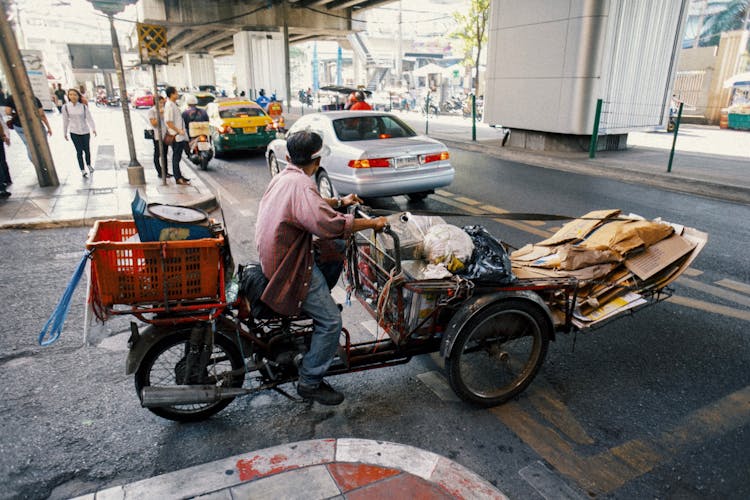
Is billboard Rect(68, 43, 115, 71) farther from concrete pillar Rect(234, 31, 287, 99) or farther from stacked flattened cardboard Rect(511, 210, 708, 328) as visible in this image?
stacked flattened cardboard Rect(511, 210, 708, 328)

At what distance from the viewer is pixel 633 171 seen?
1160cm

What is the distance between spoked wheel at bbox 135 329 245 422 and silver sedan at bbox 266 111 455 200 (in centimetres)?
462

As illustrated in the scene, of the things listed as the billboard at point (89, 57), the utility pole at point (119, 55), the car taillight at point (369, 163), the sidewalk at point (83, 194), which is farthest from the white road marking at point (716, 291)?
the billboard at point (89, 57)

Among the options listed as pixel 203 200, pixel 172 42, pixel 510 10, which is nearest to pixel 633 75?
pixel 510 10

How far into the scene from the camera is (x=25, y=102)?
917cm

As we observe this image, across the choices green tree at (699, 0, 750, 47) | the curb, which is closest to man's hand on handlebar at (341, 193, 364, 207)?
the curb

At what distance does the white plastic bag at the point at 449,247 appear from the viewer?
321cm

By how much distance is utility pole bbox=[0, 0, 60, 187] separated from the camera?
8797 millimetres

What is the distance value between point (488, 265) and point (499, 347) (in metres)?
0.61

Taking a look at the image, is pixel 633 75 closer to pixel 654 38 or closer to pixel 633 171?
pixel 654 38

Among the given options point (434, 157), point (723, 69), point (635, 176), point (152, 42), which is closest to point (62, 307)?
point (434, 157)

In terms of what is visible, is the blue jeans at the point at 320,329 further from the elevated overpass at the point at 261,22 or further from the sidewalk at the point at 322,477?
the elevated overpass at the point at 261,22

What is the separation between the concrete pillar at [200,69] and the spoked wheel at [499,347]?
6403cm

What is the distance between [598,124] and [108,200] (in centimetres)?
1225
